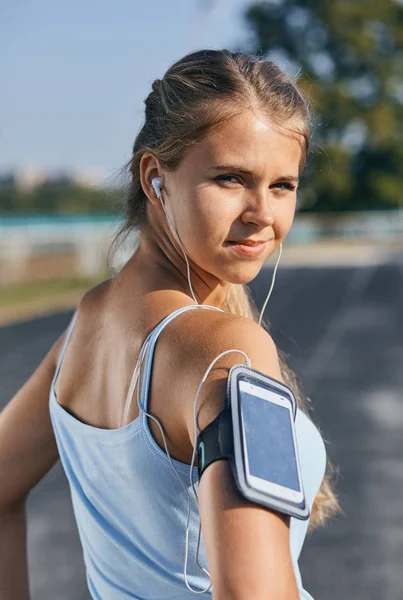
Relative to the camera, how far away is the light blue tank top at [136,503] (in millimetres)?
1377

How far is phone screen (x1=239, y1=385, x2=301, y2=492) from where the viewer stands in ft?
3.89

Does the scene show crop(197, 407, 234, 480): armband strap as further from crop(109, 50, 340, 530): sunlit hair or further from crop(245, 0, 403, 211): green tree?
crop(245, 0, 403, 211): green tree

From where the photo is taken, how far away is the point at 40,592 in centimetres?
487

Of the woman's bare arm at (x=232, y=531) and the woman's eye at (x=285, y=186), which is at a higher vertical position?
the woman's eye at (x=285, y=186)

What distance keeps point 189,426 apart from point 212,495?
115mm

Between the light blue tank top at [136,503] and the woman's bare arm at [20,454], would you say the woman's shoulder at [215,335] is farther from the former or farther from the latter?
the woman's bare arm at [20,454]

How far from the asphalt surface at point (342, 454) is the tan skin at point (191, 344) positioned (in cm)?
80

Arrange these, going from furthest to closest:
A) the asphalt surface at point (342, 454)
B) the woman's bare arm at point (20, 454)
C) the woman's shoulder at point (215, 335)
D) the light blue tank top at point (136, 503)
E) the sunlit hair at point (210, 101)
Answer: the asphalt surface at point (342, 454), the woman's bare arm at point (20, 454), the sunlit hair at point (210, 101), the light blue tank top at point (136, 503), the woman's shoulder at point (215, 335)

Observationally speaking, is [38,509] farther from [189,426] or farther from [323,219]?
[323,219]

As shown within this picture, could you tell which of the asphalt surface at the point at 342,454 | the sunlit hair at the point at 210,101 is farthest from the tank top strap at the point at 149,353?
the asphalt surface at the point at 342,454

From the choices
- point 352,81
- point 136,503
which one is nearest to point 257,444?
point 136,503

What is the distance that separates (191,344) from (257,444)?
153 mm

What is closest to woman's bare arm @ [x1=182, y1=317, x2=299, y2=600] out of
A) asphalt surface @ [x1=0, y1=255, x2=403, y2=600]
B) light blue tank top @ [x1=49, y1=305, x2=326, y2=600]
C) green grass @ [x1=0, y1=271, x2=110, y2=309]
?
light blue tank top @ [x1=49, y1=305, x2=326, y2=600]

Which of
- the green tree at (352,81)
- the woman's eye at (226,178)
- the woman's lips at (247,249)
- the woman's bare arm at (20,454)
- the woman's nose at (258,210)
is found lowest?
the green tree at (352,81)
